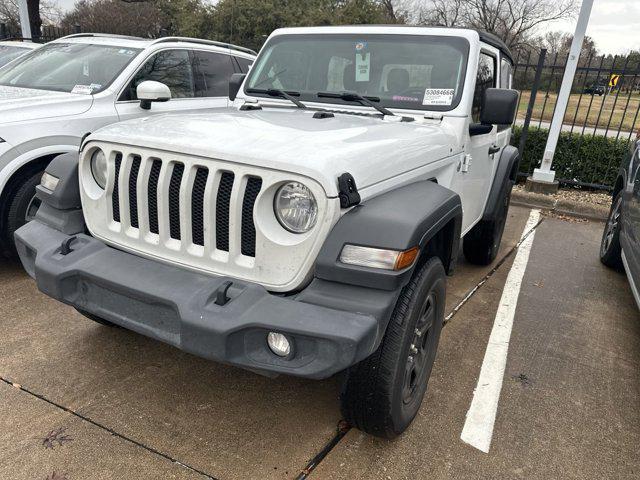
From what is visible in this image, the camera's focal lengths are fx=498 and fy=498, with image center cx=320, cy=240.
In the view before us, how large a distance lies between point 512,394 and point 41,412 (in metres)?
2.56

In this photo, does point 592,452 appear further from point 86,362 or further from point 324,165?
point 86,362

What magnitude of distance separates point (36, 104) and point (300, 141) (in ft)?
9.89

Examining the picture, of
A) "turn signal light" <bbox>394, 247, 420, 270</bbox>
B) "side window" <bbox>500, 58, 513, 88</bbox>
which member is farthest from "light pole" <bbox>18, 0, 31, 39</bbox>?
"turn signal light" <bbox>394, 247, 420, 270</bbox>

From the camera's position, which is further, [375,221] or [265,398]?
[265,398]

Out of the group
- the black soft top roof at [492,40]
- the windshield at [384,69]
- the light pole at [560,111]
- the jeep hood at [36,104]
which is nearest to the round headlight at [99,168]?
the windshield at [384,69]

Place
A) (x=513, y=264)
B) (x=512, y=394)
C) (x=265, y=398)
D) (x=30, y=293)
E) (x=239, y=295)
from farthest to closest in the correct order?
(x=513, y=264)
(x=30, y=293)
(x=512, y=394)
(x=265, y=398)
(x=239, y=295)

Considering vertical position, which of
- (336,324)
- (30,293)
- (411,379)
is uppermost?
(336,324)

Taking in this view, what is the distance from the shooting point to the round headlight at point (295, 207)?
196 cm

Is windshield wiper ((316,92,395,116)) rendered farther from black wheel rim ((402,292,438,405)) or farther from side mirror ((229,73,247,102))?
black wheel rim ((402,292,438,405))

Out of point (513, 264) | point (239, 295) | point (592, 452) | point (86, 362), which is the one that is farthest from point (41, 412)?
point (513, 264)

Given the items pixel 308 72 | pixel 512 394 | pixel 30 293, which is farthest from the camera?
pixel 30 293

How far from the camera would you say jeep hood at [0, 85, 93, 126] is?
12.7 feet

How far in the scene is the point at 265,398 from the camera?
2723 millimetres

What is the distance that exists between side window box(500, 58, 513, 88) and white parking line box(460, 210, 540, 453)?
1808mm
